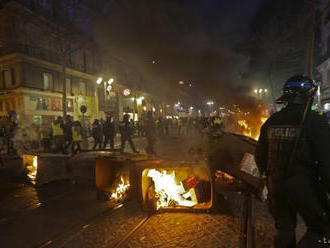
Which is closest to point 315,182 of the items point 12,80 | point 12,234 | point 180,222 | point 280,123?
point 280,123

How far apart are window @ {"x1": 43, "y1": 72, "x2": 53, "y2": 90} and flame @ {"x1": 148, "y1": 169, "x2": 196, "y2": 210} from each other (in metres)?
27.4

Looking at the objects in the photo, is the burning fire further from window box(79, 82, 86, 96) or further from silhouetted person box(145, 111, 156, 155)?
window box(79, 82, 86, 96)

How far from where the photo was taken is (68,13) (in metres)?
18.1

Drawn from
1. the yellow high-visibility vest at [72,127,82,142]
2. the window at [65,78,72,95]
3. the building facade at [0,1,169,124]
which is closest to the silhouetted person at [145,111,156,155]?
the yellow high-visibility vest at [72,127,82,142]

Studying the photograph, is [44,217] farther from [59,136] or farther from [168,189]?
[59,136]

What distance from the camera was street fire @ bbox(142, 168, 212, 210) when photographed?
4.13 metres

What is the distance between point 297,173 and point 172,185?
2.56 meters

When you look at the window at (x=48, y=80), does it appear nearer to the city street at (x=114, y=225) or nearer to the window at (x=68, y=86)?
the window at (x=68, y=86)

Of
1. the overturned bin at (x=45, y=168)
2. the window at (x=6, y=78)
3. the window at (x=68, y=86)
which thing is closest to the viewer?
the overturned bin at (x=45, y=168)

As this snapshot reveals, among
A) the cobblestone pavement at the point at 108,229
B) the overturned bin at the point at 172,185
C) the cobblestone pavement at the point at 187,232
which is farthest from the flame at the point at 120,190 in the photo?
the cobblestone pavement at the point at 187,232

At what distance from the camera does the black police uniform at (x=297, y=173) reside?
1.95 m

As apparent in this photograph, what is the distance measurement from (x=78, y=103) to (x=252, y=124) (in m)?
25.9

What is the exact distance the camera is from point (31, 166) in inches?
250

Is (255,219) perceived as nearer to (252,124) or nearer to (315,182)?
(315,182)
